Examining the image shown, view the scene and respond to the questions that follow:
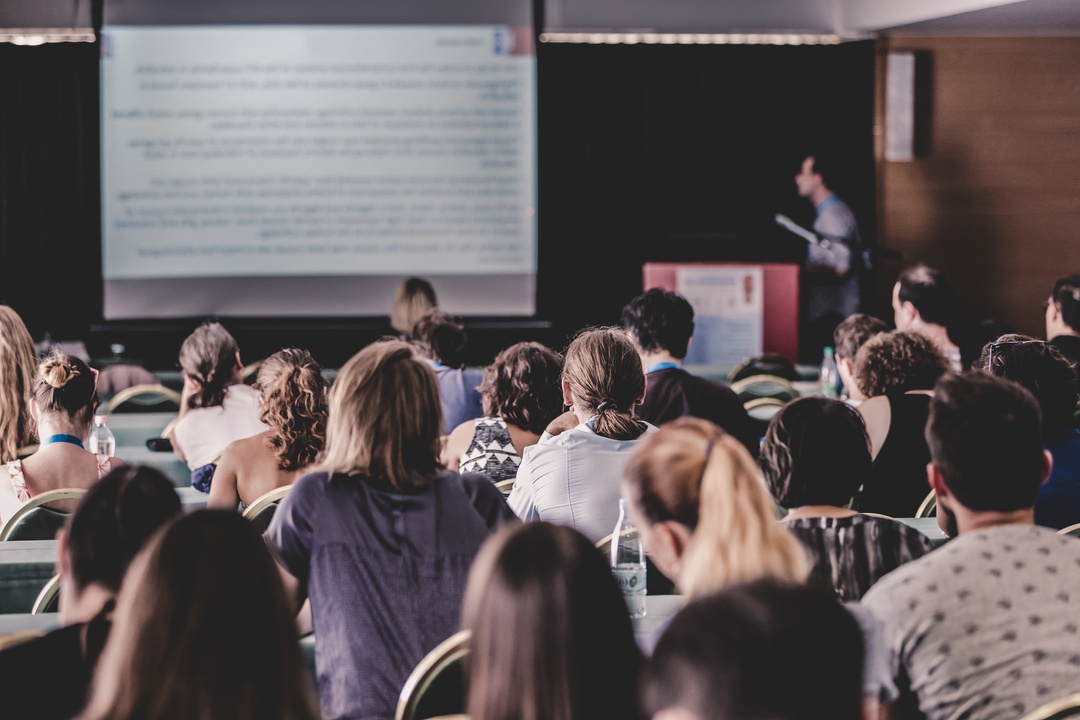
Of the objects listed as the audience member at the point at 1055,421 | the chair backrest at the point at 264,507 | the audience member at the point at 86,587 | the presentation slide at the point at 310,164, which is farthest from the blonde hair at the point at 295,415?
the presentation slide at the point at 310,164

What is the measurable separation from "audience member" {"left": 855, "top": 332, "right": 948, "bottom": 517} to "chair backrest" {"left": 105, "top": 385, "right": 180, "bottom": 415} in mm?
3697

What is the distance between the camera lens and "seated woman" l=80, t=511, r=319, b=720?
3.62 ft

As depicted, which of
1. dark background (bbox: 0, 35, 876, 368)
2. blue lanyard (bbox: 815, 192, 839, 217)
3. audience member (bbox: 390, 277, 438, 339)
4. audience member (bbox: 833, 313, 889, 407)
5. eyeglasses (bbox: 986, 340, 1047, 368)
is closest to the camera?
eyeglasses (bbox: 986, 340, 1047, 368)

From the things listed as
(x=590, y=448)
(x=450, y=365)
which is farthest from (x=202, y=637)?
(x=450, y=365)

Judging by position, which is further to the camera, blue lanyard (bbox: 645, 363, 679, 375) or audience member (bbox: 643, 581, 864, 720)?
blue lanyard (bbox: 645, 363, 679, 375)

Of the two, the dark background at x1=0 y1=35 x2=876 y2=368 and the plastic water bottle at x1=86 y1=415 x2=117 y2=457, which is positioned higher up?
the dark background at x1=0 y1=35 x2=876 y2=368

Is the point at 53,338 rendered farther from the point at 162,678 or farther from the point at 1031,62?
the point at 1031,62

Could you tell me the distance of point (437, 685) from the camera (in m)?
1.67

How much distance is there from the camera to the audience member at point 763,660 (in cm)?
92

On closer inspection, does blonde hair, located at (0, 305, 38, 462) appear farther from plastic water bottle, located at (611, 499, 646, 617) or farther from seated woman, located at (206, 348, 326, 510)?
plastic water bottle, located at (611, 499, 646, 617)

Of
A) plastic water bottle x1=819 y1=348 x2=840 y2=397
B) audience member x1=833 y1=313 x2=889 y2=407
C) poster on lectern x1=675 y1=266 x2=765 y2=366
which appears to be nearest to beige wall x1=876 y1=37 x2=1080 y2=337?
poster on lectern x1=675 y1=266 x2=765 y2=366

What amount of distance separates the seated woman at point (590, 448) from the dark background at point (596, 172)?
5277mm

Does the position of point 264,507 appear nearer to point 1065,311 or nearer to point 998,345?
point 998,345

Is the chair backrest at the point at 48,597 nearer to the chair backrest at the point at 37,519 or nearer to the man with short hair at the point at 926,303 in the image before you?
the chair backrest at the point at 37,519
